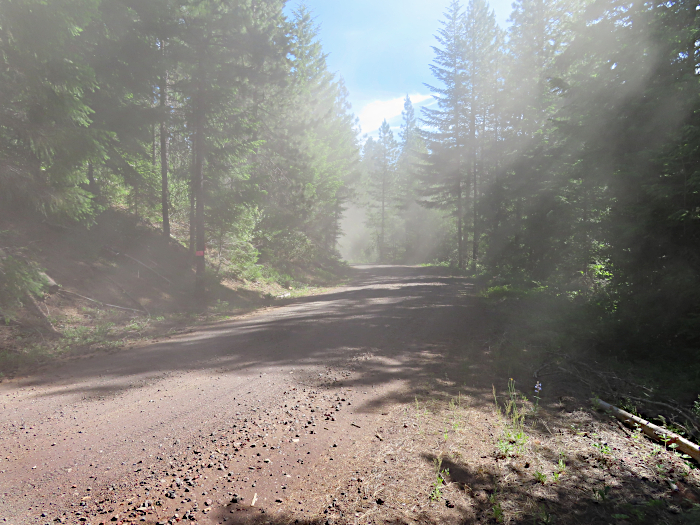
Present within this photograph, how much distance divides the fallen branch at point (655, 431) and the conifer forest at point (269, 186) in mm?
326

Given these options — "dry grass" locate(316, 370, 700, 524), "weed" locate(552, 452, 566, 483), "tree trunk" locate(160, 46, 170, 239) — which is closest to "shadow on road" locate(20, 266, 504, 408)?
"dry grass" locate(316, 370, 700, 524)

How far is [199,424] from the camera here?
14.0 feet

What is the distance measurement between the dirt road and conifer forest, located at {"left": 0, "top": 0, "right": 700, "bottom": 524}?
72cm

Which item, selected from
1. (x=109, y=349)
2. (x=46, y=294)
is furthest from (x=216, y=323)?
(x=46, y=294)

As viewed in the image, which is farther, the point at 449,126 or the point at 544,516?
the point at 449,126

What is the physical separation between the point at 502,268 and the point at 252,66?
49.1ft

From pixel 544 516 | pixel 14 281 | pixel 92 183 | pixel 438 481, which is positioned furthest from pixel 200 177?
pixel 544 516

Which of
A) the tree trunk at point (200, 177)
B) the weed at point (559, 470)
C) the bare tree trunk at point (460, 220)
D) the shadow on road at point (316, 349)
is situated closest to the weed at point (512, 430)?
the weed at point (559, 470)

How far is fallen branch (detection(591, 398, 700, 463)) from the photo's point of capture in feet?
12.8

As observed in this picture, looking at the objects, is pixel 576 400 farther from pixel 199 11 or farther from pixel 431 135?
pixel 431 135

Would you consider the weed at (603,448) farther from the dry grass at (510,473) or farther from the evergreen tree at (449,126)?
the evergreen tree at (449,126)

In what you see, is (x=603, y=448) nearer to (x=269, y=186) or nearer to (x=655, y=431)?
(x=655, y=431)

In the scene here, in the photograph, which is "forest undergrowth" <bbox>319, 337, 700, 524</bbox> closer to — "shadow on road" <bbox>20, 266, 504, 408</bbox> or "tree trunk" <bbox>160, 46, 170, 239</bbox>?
"shadow on road" <bbox>20, 266, 504, 408</bbox>

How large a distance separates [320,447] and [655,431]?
377 cm
